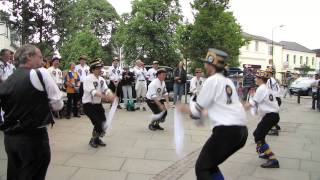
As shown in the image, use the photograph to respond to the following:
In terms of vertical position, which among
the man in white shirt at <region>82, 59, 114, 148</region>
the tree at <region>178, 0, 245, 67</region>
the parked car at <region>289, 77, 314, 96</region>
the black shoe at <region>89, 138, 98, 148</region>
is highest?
the tree at <region>178, 0, 245, 67</region>

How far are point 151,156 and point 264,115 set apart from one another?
7.49 ft

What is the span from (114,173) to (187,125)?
5.40 metres

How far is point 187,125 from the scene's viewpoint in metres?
11.4

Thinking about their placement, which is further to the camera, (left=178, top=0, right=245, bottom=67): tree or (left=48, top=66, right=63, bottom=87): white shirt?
(left=178, top=0, right=245, bottom=67): tree

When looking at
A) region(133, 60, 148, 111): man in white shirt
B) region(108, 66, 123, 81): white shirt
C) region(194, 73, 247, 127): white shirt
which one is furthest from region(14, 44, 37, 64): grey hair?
region(133, 60, 148, 111): man in white shirt

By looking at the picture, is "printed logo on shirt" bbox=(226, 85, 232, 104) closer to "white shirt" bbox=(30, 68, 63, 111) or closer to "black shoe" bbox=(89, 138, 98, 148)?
"white shirt" bbox=(30, 68, 63, 111)

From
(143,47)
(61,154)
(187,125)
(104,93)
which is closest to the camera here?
(61,154)

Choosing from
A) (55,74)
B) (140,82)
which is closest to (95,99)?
(55,74)

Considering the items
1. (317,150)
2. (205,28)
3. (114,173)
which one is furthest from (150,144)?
(205,28)

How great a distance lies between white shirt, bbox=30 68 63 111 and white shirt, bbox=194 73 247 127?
1538 millimetres

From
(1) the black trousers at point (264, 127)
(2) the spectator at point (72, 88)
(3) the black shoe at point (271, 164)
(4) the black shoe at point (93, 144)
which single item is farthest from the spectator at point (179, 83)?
(3) the black shoe at point (271, 164)

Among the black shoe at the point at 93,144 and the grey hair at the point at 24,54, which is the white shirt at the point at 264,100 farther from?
the grey hair at the point at 24,54

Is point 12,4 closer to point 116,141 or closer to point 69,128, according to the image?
point 69,128

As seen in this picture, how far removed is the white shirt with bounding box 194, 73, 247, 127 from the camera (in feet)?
14.0
